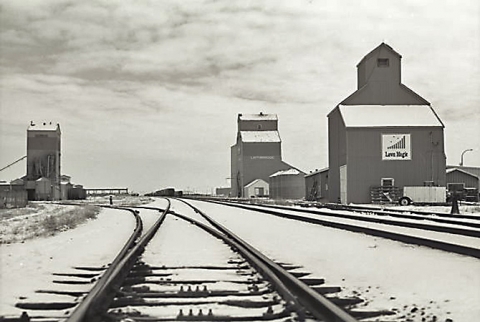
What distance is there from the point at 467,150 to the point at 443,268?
2312 inches

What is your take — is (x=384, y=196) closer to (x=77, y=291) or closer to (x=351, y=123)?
(x=351, y=123)

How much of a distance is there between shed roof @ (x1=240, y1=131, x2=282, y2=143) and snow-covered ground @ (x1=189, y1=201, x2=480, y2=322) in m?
71.7

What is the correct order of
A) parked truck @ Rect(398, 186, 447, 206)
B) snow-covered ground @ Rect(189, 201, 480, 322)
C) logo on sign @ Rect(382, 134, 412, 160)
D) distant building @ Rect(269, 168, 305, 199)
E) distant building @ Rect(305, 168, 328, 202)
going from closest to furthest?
snow-covered ground @ Rect(189, 201, 480, 322) → parked truck @ Rect(398, 186, 447, 206) → logo on sign @ Rect(382, 134, 412, 160) → distant building @ Rect(305, 168, 328, 202) → distant building @ Rect(269, 168, 305, 199)

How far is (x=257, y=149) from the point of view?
85312mm

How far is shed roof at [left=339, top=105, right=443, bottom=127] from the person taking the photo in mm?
48000

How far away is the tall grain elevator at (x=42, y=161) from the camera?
77.8 meters

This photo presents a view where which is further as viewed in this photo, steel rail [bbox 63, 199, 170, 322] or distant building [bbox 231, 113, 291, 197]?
distant building [bbox 231, 113, 291, 197]

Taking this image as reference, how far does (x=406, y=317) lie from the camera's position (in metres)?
5.25

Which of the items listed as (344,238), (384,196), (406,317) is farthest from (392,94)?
(406,317)

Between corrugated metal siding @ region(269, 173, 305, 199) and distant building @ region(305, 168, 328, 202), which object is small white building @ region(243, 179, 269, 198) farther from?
distant building @ region(305, 168, 328, 202)

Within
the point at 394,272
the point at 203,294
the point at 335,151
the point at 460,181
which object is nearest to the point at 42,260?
the point at 203,294

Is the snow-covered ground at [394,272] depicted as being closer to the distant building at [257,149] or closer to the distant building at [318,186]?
the distant building at [318,186]

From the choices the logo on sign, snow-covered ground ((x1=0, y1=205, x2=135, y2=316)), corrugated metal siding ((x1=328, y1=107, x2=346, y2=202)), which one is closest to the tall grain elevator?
corrugated metal siding ((x1=328, y1=107, x2=346, y2=202))

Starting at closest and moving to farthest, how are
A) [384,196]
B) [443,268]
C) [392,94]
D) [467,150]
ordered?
[443,268] < [384,196] < [392,94] < [467,150]
